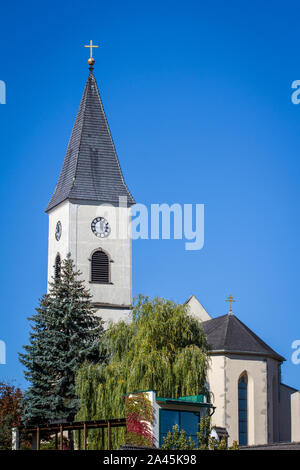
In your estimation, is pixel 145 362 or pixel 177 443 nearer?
pixel 177 443

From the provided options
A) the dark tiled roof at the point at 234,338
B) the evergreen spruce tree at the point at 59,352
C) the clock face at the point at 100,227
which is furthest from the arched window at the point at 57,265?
the evergreen spruce tree at the point at 59,352

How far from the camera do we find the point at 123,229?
6638 cm

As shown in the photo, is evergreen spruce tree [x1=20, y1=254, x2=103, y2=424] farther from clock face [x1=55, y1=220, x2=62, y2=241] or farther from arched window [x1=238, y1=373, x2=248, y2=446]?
clock face [x1=55, y1=220, x2=62, y2=241]

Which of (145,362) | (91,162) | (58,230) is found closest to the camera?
(145,362)

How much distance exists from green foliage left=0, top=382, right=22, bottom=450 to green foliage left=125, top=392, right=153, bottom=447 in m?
12.6

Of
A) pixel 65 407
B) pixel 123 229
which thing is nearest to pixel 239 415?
pixel 65 407

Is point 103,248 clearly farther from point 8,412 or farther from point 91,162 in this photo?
point 8,412

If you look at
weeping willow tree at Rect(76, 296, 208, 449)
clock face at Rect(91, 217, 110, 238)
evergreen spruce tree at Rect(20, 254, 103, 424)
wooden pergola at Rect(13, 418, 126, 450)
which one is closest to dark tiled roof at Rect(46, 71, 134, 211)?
clock face at Rect(91, 217, 110, 238)

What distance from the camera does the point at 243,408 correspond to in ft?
178

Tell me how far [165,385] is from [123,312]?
20.3 m

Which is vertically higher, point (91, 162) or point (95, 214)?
point (91, 162)

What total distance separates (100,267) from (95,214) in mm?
3339

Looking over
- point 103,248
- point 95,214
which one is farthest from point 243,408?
point 95,214

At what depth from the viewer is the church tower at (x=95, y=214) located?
64500mm
